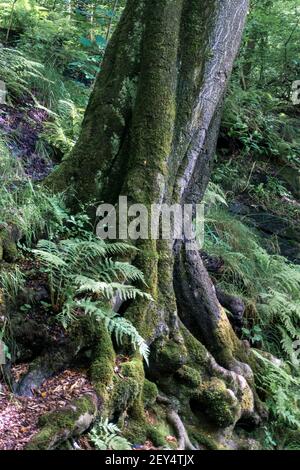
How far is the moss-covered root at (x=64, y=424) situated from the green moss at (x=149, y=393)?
2.24ft

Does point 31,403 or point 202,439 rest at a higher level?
point 31,403

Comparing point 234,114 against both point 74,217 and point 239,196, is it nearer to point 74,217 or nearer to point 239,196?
point 239,196

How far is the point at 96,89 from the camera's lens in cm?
484

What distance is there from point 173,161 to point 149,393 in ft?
6.94

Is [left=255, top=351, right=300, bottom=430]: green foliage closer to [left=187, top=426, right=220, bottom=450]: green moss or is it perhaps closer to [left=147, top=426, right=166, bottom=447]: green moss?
[left=187, top=426, right=220, bottom=450]: green moss

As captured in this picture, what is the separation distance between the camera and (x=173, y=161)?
461cm

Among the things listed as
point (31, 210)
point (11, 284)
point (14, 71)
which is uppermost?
point (14, 71)

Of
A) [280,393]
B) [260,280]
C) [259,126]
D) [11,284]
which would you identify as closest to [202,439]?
[280,393]

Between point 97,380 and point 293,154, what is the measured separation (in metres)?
7.99

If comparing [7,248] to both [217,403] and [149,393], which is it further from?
[217,403]

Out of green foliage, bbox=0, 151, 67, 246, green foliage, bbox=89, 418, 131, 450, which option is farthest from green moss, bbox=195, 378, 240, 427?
green foliage, bbox=0, 151, 67, 246

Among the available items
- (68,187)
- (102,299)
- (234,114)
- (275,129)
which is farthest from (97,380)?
(275,129)

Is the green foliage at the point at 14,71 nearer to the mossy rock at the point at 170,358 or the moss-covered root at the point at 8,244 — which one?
the moss-covered root at the point at 8,244
